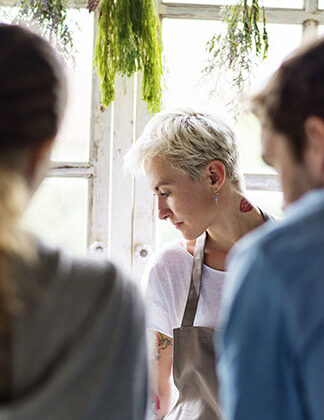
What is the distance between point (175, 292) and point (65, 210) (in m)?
0.75

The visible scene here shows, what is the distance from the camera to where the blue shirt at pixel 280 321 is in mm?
788

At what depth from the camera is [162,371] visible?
204 cm

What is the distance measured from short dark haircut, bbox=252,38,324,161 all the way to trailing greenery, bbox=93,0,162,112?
1316 millimetres

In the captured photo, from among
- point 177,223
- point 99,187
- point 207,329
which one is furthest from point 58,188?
point 207,329

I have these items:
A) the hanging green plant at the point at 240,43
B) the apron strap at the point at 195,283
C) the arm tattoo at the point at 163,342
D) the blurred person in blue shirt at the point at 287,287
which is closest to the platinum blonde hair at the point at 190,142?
the apron strap at the point at 195,283

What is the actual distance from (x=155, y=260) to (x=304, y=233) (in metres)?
1.31

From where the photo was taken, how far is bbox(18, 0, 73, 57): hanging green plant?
2.21m

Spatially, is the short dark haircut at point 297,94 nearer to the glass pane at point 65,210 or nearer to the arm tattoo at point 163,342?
the arm tattoo at point 163,342

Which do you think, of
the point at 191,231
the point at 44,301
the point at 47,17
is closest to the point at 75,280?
the point at 44,301

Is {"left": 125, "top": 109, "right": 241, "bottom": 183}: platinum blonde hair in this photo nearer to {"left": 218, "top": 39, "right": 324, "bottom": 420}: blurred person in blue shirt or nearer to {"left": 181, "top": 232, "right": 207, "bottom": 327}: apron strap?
{"left": 181, "top": 232, "right": 207, "bottom": 327}: apron strap

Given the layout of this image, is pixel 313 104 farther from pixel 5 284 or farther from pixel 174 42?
pixel 174 42

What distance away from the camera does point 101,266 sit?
918mm

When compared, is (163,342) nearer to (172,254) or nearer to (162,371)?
(162,371)

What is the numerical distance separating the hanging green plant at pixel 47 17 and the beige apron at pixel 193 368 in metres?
1.01
